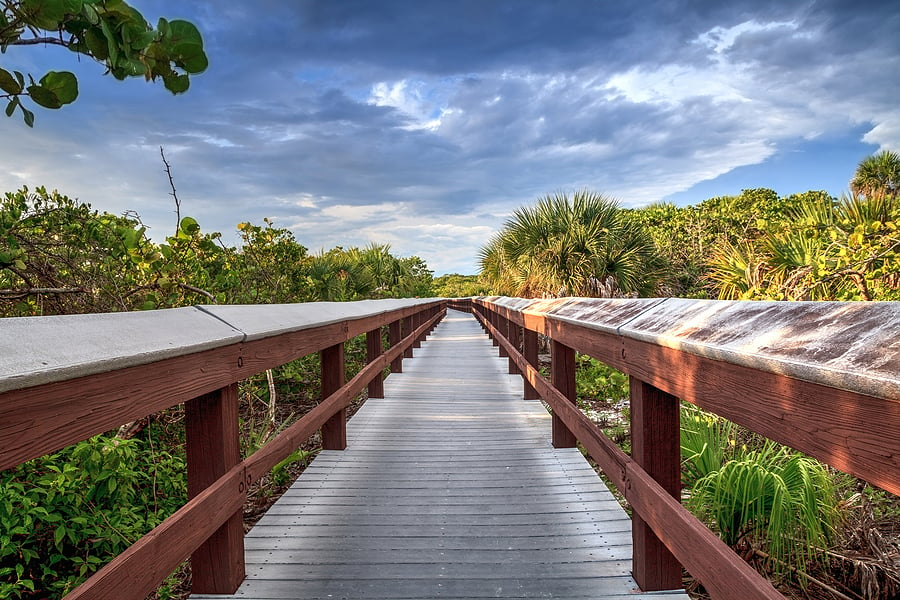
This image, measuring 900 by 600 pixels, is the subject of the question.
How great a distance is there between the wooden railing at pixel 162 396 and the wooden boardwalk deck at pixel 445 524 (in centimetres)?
43

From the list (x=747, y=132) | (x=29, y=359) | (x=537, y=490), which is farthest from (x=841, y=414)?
(x=747, y=132)

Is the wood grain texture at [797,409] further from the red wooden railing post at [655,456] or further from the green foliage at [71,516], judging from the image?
the green foliage at [71,516]

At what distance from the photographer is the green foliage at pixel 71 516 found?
254cm

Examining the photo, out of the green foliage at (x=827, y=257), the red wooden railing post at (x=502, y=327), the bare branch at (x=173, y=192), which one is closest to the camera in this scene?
the bare branch at (x=173, y=192)

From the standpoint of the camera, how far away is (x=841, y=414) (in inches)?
34.9

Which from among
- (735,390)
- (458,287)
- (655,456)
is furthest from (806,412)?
(458,287)

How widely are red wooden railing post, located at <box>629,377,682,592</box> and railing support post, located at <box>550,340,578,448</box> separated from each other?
152 cm

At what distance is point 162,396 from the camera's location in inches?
57.2

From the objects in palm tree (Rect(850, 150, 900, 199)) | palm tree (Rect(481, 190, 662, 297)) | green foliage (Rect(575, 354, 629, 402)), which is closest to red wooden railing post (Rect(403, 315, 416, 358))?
green foliage (Rect(575, 354, 629, 402))

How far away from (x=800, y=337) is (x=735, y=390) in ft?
0.88

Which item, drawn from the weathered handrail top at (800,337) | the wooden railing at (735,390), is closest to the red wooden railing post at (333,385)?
the wooden railing at (735,390)

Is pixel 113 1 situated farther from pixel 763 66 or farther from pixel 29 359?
pixel 763 66

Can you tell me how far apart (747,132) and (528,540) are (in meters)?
23.1

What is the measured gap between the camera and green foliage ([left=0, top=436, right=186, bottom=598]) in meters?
2.54
